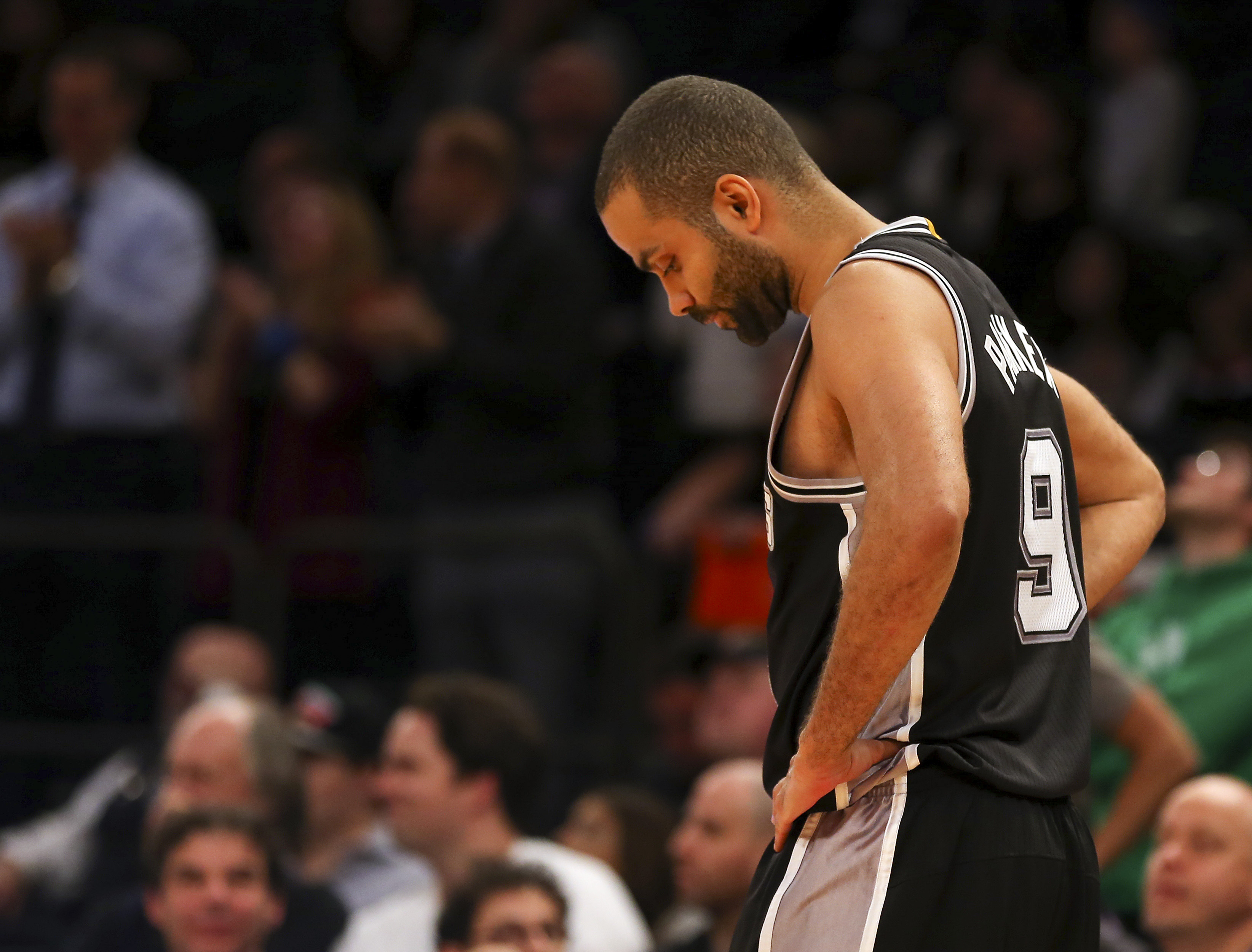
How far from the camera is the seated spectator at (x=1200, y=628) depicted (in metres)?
5.66

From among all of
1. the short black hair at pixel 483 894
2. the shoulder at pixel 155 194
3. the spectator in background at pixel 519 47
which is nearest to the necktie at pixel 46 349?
the shoulder at pixel 155 194

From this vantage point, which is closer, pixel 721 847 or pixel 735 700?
pixel 721 847

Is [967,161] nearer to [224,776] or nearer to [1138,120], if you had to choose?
[1138,120]

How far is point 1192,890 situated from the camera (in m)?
4.69

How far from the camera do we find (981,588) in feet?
8.26

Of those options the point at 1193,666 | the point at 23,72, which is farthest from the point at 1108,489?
the point at 23,72

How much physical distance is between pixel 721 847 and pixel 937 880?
2.90 meters

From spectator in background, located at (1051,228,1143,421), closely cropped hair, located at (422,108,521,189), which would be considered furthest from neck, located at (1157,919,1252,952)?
closely cropped hair, located at (422,108,521,189)

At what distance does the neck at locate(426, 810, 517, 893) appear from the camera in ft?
18.8

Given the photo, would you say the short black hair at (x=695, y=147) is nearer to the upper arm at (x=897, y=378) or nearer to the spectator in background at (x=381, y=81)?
the upper arm at (x=897, y=378)


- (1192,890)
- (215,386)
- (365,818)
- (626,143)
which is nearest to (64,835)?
(365,818)

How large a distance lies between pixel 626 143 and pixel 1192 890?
115 inches

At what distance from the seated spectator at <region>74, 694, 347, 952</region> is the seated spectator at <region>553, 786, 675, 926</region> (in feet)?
3.14

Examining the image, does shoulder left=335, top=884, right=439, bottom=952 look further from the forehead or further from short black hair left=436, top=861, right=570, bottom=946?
the forehead
